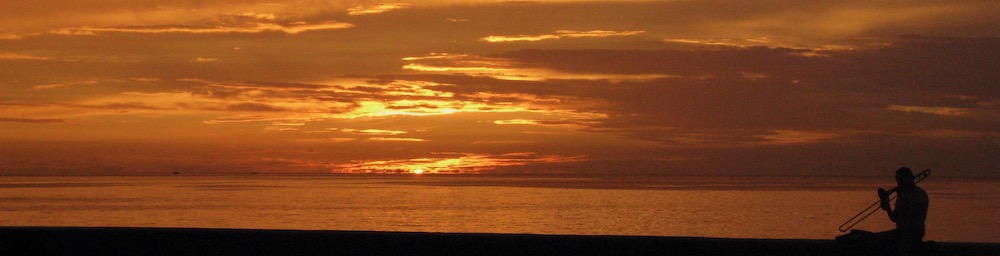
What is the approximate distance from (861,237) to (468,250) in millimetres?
4994

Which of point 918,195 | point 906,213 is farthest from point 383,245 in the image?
point 918,195

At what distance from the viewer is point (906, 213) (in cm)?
1235

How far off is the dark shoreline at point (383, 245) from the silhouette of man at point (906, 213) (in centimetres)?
70

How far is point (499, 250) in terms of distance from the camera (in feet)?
45.8

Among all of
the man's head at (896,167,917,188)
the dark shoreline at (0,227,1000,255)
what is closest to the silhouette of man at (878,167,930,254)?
the man's head at (896,167,917,188)

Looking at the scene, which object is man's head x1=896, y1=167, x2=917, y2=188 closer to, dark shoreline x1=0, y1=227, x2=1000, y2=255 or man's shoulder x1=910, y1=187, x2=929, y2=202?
man's shoulder x1=910, y1=187, x2=929, y2=202

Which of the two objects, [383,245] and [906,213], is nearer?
[906,213]

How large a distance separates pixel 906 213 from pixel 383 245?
22.0 ft

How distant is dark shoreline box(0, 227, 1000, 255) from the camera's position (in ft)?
45.0

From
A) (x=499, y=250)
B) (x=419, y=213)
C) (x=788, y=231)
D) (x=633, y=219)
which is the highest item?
(x=419, y=213)

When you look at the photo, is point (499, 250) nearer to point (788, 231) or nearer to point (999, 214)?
point (788, 231)

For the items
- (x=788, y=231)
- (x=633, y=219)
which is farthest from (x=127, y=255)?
(x=633, y=219)

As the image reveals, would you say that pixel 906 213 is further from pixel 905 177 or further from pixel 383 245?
pixel 383 245

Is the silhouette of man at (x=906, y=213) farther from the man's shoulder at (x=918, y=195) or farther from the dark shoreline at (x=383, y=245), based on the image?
the dark shoreline at (x=383, y=245)
